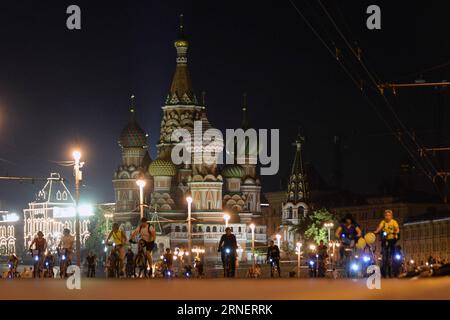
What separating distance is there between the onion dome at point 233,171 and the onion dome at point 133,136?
367 inches

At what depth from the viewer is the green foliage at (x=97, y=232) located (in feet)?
580

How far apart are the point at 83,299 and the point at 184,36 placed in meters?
148

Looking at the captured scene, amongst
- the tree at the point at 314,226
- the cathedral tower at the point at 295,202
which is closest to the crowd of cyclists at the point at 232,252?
the tree at the point at 314,226

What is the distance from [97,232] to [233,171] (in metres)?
18.9

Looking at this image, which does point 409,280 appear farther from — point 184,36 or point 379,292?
point 184,36

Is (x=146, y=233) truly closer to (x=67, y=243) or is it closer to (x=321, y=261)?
(x=67, y=243)

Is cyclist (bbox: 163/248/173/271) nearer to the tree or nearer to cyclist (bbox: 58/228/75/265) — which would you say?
cyclist (bbox: 58/228/75/265)

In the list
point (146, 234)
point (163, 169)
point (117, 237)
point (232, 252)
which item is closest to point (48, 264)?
point (232, 252)

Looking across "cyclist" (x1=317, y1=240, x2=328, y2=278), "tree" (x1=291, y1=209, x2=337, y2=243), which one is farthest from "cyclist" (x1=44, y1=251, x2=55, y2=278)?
"tree" (x1=291, y1=209, x2=337, y2=243)

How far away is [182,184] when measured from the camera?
534 ft

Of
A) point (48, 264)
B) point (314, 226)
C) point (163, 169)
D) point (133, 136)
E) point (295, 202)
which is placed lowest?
point (48, 264)

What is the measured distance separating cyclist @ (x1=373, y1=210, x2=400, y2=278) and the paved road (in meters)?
8.16

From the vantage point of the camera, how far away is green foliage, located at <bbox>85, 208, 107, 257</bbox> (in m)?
177

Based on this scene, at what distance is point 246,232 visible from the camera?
6565 inches
